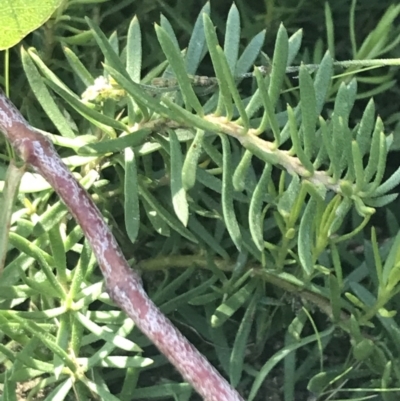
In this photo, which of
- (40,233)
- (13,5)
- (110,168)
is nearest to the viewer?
(13,5)

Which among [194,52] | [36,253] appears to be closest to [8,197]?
[36,253]

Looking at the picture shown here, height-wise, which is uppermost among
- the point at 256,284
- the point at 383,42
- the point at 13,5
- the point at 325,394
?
the point at 13,5

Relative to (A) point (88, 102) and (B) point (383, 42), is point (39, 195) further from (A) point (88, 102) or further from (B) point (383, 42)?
(B) point (383, 42)

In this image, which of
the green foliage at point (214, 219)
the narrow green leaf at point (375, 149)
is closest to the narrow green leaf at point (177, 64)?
the green foliage at point (214, 219)

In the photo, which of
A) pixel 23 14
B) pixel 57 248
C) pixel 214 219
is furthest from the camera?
pixel 214 219

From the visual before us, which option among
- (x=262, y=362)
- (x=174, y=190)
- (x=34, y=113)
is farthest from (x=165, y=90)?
(x=262, y=362)

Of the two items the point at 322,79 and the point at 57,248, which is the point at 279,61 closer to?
the point at 322,79

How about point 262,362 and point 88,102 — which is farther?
point 262,362

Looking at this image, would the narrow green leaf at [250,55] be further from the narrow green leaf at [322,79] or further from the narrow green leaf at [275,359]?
the narrow green leaf at [275,359]

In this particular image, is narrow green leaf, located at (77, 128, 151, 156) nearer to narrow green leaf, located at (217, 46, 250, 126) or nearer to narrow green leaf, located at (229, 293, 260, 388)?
narrow green leaf, located at (217, 46, 250, 126)
